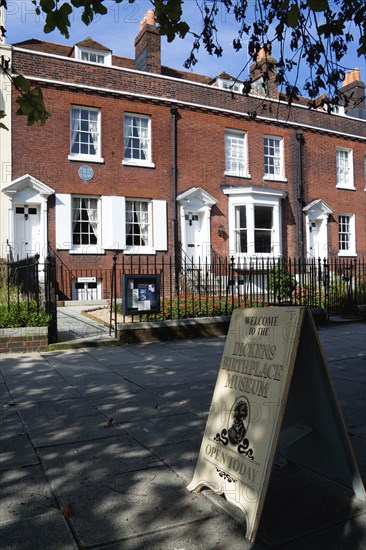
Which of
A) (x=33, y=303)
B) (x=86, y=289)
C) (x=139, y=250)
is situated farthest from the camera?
(x=139, y=250)

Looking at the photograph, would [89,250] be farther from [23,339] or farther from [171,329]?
[23,339]

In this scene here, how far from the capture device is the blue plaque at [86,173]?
1673 cm

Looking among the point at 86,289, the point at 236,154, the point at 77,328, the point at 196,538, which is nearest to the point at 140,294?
the point at 77,328

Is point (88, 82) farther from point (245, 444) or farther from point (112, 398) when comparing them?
point (245, 444)

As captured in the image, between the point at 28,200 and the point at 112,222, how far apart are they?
3009 mm

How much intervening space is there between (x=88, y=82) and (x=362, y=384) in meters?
15.0

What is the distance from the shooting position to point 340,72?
5586 mm

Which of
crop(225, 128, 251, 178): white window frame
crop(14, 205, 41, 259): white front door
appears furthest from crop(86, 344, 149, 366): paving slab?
crop(225, 128, 251, 178): white window frame

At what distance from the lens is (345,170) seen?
23.5 m

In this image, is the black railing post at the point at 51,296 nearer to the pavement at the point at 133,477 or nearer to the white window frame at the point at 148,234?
the pavement at the point at 133,477

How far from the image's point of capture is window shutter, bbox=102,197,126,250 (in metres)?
17.1

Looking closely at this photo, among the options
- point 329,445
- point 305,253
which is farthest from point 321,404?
point 305,253

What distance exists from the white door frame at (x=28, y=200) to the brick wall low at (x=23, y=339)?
8022 millimetres

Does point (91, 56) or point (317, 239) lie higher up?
point (91, 56)
